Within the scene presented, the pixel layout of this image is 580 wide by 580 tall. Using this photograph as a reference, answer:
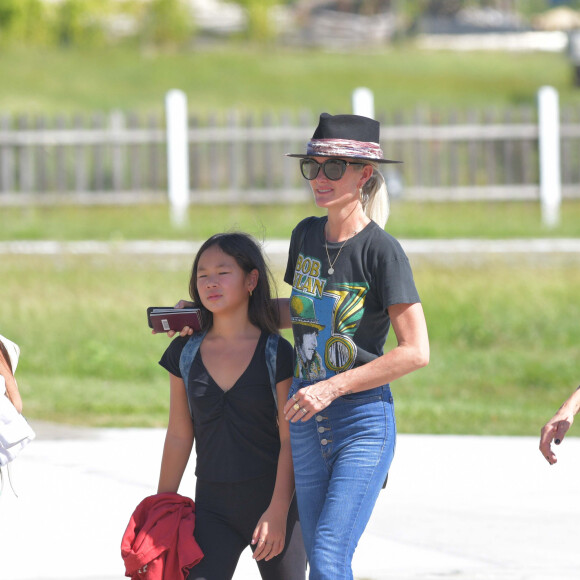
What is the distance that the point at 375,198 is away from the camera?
359cm

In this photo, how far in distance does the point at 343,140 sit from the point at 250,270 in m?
0.51

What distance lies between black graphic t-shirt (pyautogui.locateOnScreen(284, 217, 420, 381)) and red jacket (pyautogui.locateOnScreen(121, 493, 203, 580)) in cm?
57

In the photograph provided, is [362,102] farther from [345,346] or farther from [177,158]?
[345,346]

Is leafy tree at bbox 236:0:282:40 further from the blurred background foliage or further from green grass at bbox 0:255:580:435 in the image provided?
green grass at bbox 0:255:580:435

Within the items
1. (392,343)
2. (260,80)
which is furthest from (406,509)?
(260,80)

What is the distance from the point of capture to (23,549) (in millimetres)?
5020

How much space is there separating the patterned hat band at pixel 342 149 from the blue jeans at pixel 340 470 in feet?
2.21

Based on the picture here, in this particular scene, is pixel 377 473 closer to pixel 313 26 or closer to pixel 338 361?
pixel 338 361

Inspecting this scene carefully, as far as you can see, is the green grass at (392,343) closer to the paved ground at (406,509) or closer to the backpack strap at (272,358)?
the paved ground at (406,509)

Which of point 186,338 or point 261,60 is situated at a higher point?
point 261,60

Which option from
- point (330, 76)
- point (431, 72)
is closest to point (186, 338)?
point (330, 76)

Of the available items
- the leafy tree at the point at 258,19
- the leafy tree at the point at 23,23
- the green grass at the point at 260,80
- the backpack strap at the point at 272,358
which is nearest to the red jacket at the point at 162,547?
the backpack strap at the point at 272,358

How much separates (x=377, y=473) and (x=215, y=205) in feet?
45.5

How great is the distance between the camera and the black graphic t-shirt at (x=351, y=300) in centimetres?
336
